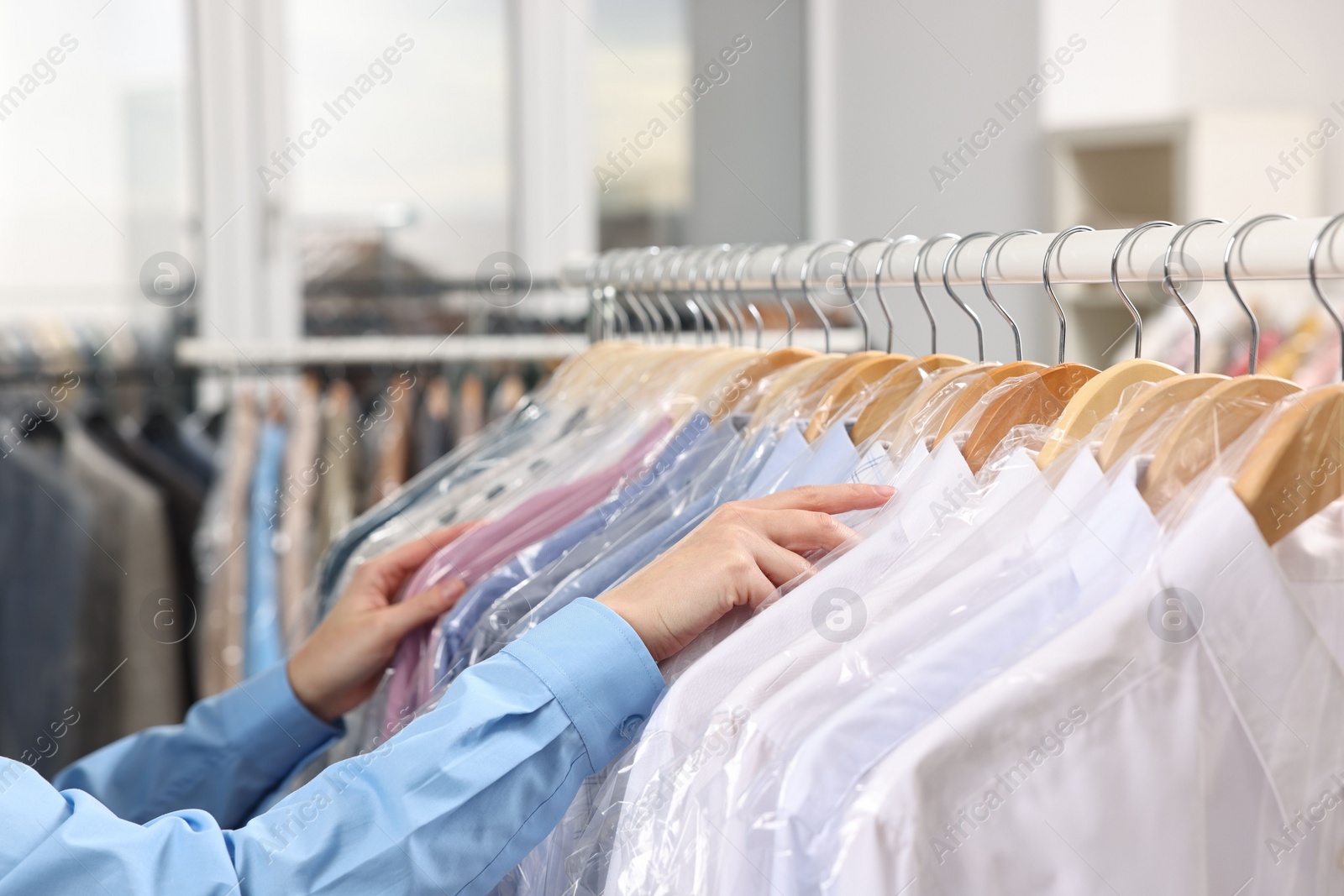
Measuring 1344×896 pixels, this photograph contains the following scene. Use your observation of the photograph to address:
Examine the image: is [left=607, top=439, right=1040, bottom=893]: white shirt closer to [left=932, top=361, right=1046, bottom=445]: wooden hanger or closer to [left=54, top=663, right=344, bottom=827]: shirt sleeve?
[left=932, top=361, right=1046, bottom=445]: wooden hanger

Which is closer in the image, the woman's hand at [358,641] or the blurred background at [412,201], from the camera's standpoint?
the woman's hand at [358,641]

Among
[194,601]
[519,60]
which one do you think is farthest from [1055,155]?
[194,601]

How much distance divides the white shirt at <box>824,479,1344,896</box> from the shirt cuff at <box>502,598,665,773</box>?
0.16 meters

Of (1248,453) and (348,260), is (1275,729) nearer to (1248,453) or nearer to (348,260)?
(1248,453)

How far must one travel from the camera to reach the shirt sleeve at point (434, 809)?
567 millimetres

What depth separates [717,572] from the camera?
1.89 ft

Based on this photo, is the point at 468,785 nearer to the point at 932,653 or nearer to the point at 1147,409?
the point at 932,653

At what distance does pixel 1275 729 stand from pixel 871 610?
165 mm

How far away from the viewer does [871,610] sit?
1.71ft

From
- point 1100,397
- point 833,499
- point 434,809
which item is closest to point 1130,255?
point 1100,397

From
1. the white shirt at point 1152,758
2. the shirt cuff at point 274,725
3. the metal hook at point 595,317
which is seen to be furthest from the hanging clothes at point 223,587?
the white shirt at point 1152,758

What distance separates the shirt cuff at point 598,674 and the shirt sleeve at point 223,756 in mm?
393

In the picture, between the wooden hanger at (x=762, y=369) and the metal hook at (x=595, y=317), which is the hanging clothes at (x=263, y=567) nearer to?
the metal hook at (x=595, y=317)

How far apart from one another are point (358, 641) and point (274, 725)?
10 centimetres
